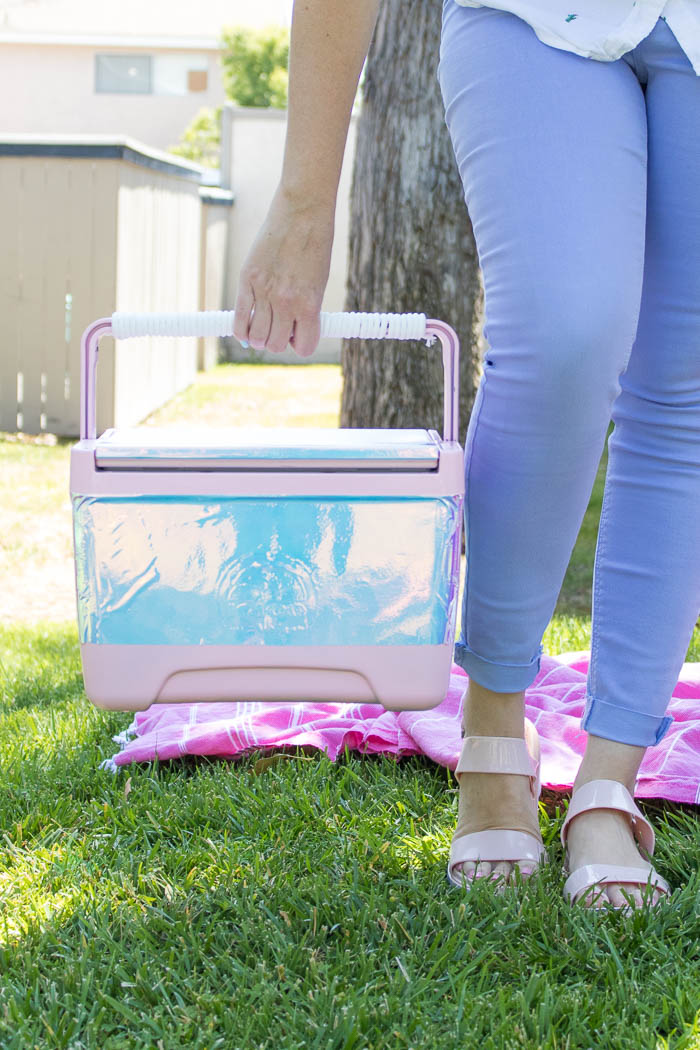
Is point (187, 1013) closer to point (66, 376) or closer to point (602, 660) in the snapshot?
point (602, 660)

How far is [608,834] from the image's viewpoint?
4.13 feet

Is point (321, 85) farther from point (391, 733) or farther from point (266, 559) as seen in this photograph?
point (391, 733)

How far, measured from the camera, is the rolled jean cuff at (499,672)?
1270 mm

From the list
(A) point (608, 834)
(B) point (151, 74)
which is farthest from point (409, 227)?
(B) point (151, 74)

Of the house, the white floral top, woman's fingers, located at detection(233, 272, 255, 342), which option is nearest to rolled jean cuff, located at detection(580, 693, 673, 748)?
woman's fingers, located at detection(233, 272, 255, 342)

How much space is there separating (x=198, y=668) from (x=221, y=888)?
0.82 ft

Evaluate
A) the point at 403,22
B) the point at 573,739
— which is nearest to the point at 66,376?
the point at 403,22

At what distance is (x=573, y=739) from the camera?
1.73 metres

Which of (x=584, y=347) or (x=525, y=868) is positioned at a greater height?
(x=584, y=347)

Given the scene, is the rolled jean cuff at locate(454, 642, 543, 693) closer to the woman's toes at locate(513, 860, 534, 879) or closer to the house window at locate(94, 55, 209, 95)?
the woman's toes at locate(513, 860, 534, 879)

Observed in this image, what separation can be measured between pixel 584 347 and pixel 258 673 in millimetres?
476

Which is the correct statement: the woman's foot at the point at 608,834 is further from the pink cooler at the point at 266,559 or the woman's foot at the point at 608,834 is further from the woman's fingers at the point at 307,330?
the woman's fingers at the point at 307,330

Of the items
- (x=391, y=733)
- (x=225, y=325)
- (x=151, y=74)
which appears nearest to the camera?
(x=225, y=325)

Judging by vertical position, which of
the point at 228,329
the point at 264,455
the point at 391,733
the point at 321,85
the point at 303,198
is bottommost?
the point at 391,733
